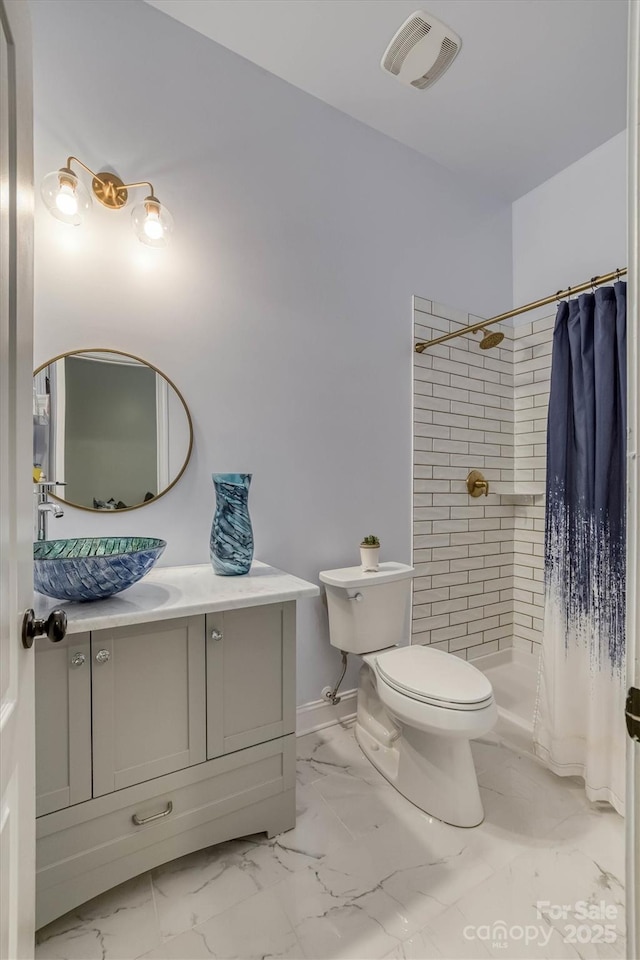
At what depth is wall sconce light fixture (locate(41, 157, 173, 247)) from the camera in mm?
1372

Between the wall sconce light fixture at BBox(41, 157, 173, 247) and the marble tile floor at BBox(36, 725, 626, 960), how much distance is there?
2019 millimetres

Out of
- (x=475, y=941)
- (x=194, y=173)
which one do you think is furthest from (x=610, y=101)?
(x=475, y=941)

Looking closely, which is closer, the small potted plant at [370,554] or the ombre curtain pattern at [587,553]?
the ombre curtain pattern at [587,553]

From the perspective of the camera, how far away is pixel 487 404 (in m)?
2.54

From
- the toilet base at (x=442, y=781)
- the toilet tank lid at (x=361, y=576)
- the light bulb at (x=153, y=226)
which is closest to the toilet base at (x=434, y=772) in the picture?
the toilet base at (x=442, y=781)

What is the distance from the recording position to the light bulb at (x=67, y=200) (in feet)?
4.49

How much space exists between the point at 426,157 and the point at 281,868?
3.08 meters

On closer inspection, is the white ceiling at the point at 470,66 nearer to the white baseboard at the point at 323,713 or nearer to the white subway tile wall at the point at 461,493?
the white subway tile wall at the point at 461,493

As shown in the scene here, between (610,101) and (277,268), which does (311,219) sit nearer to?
(277,268)

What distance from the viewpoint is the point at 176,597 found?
4.13ft

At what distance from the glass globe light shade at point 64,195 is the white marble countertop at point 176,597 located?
1.18 metres

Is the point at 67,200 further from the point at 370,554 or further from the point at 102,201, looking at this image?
the point at 370,554

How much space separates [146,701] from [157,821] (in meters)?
0.34

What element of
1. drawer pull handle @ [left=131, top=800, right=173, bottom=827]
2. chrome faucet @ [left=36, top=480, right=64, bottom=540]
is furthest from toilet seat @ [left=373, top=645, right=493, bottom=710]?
chrome faucet @ [left=36, top=480, right=64, bottom=540]
